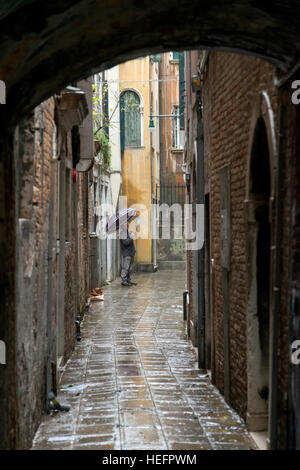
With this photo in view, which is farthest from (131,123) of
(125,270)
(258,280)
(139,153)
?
(258,280)

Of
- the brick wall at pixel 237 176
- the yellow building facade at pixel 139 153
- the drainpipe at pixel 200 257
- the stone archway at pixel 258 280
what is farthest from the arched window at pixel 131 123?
the stone archway at pixel 258 280

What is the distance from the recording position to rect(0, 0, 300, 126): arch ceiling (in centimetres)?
393

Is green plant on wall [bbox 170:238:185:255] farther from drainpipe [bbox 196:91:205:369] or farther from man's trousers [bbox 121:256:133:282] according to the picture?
drainpipe [bbox 196:91:205:369]

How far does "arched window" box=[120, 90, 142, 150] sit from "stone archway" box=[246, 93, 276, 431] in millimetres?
20934

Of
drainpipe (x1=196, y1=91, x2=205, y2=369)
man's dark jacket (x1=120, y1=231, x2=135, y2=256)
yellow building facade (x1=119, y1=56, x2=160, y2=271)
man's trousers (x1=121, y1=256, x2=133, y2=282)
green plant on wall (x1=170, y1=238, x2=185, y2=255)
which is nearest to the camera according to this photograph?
drainpipe (x1=196, y1=91, x2=205, y2=369)

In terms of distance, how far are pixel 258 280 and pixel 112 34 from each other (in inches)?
105

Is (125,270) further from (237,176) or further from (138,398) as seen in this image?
(237,176)

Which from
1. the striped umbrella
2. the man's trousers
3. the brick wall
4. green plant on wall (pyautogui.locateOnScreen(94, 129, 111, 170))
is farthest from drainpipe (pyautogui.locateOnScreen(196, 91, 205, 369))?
the striped umbrella

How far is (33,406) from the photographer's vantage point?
6.03 meters

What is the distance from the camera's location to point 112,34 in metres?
4.66

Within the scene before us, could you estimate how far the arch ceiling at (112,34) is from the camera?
393cm

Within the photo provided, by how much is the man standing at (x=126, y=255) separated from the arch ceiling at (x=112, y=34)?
15.8 m

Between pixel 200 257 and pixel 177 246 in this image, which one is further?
pixel 177 246

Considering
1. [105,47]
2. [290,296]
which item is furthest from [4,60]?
[290,296]
